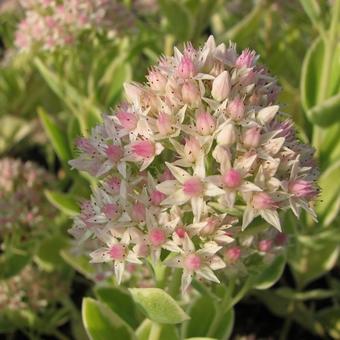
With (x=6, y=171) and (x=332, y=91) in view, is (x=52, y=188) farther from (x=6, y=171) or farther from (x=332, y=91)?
(x=332, y=91)

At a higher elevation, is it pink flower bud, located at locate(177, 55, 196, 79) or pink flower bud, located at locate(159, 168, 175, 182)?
pink flower bud, located at locate(177, 55, 196, 79)

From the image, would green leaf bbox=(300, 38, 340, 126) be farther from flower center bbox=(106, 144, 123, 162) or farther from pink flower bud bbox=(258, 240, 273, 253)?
flower center bbox=(106, 144, 123, 162)

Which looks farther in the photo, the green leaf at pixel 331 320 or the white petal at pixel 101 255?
the green leaf at pixel 331 320

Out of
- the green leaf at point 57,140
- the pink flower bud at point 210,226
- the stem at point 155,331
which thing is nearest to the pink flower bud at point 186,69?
the pink flower bud at point 210,226

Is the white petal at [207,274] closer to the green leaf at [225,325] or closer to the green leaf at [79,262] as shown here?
the green leaf at [225,325]

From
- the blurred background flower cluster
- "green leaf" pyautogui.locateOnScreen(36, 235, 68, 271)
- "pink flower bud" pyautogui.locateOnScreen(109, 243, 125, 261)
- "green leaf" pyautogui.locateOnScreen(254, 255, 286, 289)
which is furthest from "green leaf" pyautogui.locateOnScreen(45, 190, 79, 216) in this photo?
"pink flower bud" pyautogui.locateOnScreen(109, 243, 125, 261)

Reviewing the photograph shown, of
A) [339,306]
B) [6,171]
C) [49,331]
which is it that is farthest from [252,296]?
[6,171]

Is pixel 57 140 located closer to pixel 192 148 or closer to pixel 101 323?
pixel 101 323
